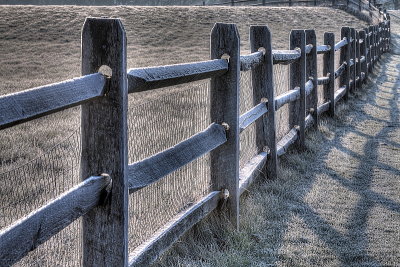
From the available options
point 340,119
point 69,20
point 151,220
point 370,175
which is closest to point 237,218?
point 151,220

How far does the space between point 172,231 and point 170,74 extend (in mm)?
849

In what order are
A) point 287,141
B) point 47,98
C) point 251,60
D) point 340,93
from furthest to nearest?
1. point 340,93
2. point 287,141
3. point 251,60
4. point 47,98

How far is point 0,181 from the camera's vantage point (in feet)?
13.8

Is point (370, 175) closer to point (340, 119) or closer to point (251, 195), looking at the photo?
point (251, 195)

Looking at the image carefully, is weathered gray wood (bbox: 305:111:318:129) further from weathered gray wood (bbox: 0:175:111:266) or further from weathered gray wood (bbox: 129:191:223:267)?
weathered gray wood (bbox: 0:175:111:266)

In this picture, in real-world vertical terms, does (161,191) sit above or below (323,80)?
below

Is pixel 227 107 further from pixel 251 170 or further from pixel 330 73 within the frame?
pixel 330 73

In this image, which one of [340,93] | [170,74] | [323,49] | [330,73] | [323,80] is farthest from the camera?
[340,93]

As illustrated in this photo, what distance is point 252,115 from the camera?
4.63 m

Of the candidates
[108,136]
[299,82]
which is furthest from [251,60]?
[108,136]

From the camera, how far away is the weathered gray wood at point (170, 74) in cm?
259

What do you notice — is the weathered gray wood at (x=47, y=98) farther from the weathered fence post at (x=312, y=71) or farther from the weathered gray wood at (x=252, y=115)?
the weathered fence post at (x=312, y=71)

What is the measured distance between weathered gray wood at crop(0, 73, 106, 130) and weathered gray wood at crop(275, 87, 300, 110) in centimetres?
332

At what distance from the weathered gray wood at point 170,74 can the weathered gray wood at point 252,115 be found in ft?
2.26
